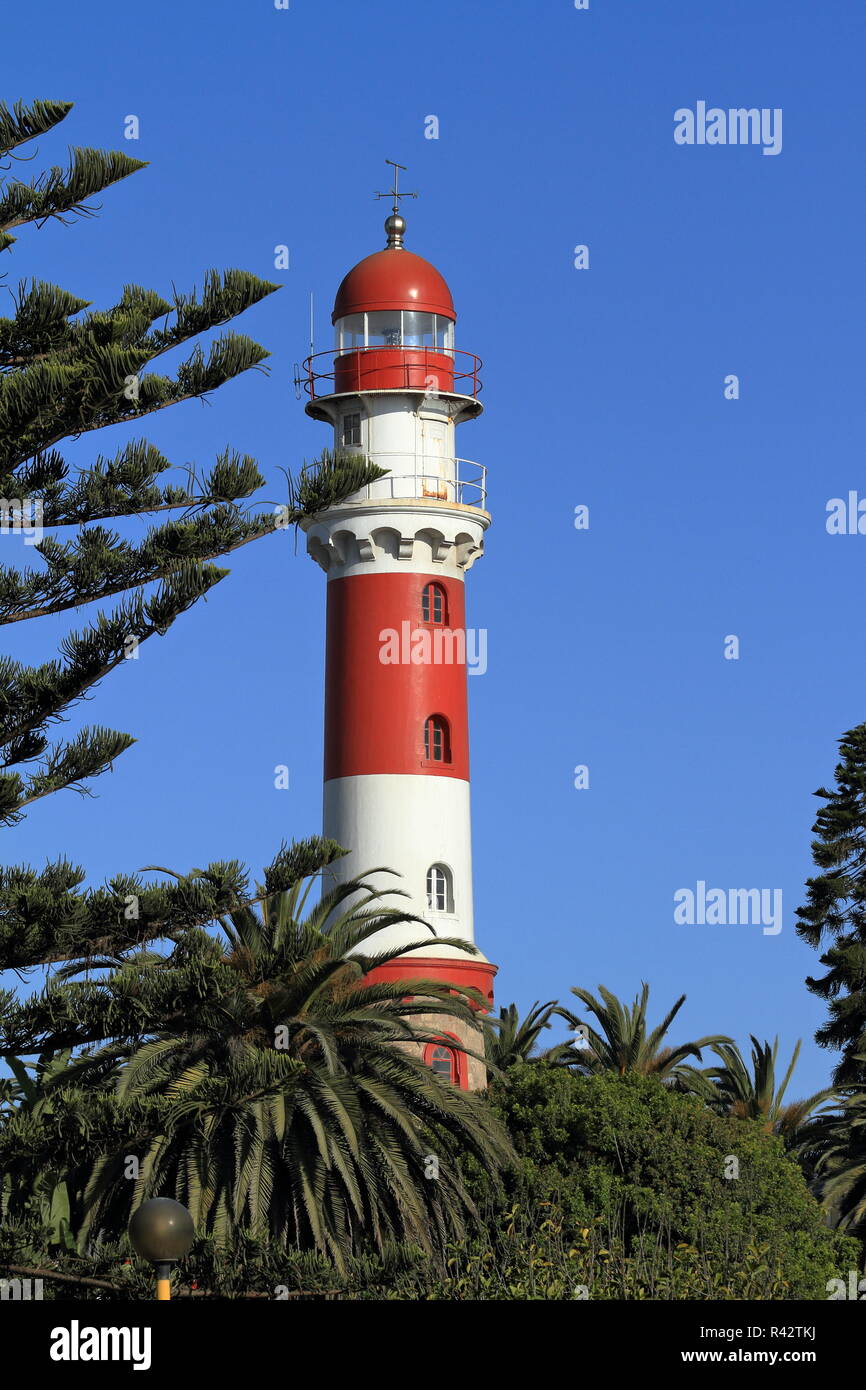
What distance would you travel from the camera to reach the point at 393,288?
37.9m

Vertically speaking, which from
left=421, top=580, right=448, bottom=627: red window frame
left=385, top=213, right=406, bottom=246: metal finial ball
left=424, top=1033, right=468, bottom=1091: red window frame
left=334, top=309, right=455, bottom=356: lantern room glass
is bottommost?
left=424, top=1033, right=468, bottom=1091: red window frame

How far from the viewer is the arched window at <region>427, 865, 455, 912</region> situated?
1423 inches

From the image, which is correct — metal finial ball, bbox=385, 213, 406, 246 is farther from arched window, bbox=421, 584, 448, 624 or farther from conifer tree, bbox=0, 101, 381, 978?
conifer tree, bbox=0, 101, 381, 978

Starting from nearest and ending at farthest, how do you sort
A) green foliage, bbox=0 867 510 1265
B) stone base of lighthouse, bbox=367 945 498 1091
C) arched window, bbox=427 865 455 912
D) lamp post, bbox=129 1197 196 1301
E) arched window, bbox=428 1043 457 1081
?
lamp post, bbox=129 1197 196 1301 < green foliage, bbox=0 867 510 1265 < stone base of lighthouse, bbox=367 945 498 1091 < arched window, bbox=428 1043 457 1081 < arched window, bbox=427 865 455 912

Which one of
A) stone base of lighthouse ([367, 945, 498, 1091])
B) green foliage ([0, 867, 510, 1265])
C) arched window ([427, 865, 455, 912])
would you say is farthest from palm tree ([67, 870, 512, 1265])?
arched window ([427, 865, 455, 912])

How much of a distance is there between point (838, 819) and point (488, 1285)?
22.0 metres

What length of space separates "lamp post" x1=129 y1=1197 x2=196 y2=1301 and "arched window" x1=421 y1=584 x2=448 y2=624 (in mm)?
21244

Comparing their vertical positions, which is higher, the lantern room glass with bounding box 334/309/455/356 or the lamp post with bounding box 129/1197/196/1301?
the lantern room glass with bounding box 334/309/455/356

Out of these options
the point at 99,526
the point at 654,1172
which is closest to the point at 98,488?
the point at 99,526

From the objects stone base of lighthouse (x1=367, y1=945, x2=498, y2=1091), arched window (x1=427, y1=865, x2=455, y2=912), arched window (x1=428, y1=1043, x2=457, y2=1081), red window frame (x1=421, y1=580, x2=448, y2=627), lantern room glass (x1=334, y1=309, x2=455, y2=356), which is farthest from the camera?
lantern room glass (x1=334, y1=309, x2=455, y2=356)

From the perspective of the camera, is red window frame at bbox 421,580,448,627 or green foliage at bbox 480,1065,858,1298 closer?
green foliage at bbox 480,1065,858,1298

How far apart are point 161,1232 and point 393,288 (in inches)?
944
